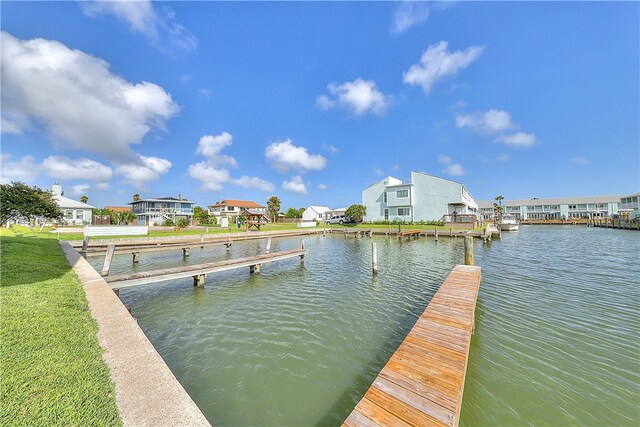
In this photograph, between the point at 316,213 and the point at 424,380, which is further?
the point at 316,213

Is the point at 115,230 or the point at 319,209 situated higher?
the point at 319,209

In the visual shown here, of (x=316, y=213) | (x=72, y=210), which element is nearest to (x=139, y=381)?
(x=72, y=210)

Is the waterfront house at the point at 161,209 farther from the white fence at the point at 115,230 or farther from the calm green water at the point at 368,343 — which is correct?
the calm green water at the point at 368,343

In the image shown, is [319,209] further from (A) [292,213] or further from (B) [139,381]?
(B) [139,381]

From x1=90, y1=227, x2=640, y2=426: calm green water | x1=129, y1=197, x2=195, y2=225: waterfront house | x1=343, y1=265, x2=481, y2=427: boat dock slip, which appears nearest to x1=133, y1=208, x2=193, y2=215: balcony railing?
x1=129, y1=197, x2=195, y2=225: waterfront house

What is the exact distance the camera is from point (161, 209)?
62656 millimetres

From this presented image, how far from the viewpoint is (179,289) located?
1128 cm

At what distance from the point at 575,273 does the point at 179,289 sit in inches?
807

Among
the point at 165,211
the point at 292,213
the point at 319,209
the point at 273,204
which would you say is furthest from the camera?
the point at 292,213

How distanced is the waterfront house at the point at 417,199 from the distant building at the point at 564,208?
5321 cm

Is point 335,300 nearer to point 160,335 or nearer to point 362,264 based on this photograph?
point 160,335

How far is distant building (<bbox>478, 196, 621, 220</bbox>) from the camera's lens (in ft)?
240

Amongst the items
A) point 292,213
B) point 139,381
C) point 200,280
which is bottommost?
point 200,280

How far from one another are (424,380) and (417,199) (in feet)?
156
